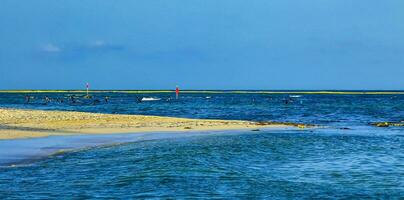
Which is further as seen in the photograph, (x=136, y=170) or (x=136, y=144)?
(x=136, y=144)

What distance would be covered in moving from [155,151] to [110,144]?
3989 millimetres

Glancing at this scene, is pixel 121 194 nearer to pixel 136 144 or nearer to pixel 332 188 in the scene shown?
pixel 332 188

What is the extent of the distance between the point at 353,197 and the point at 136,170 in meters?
7.09

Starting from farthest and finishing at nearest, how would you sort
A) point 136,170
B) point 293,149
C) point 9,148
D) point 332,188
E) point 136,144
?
point 136,144, point 293,149, point 9,148, point 136,170, point 332,188

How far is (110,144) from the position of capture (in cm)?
2603

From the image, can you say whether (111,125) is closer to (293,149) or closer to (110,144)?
(110,144)

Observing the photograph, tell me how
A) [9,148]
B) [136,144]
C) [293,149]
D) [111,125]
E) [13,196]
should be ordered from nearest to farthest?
[13,196] → [9,148] → [293,149] → [136,144] → [111,125]

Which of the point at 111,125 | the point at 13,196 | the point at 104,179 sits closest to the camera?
the point at 13,196

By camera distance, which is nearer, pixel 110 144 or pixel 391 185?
pixel 391 185

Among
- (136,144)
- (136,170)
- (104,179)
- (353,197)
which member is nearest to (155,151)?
(136,144)

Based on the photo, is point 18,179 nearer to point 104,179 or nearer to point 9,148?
point 104,179

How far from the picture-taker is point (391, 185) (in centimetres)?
1538

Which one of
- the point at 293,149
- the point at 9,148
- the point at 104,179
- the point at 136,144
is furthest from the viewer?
the point at 136,144

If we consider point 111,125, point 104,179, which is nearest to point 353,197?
point 104,179
